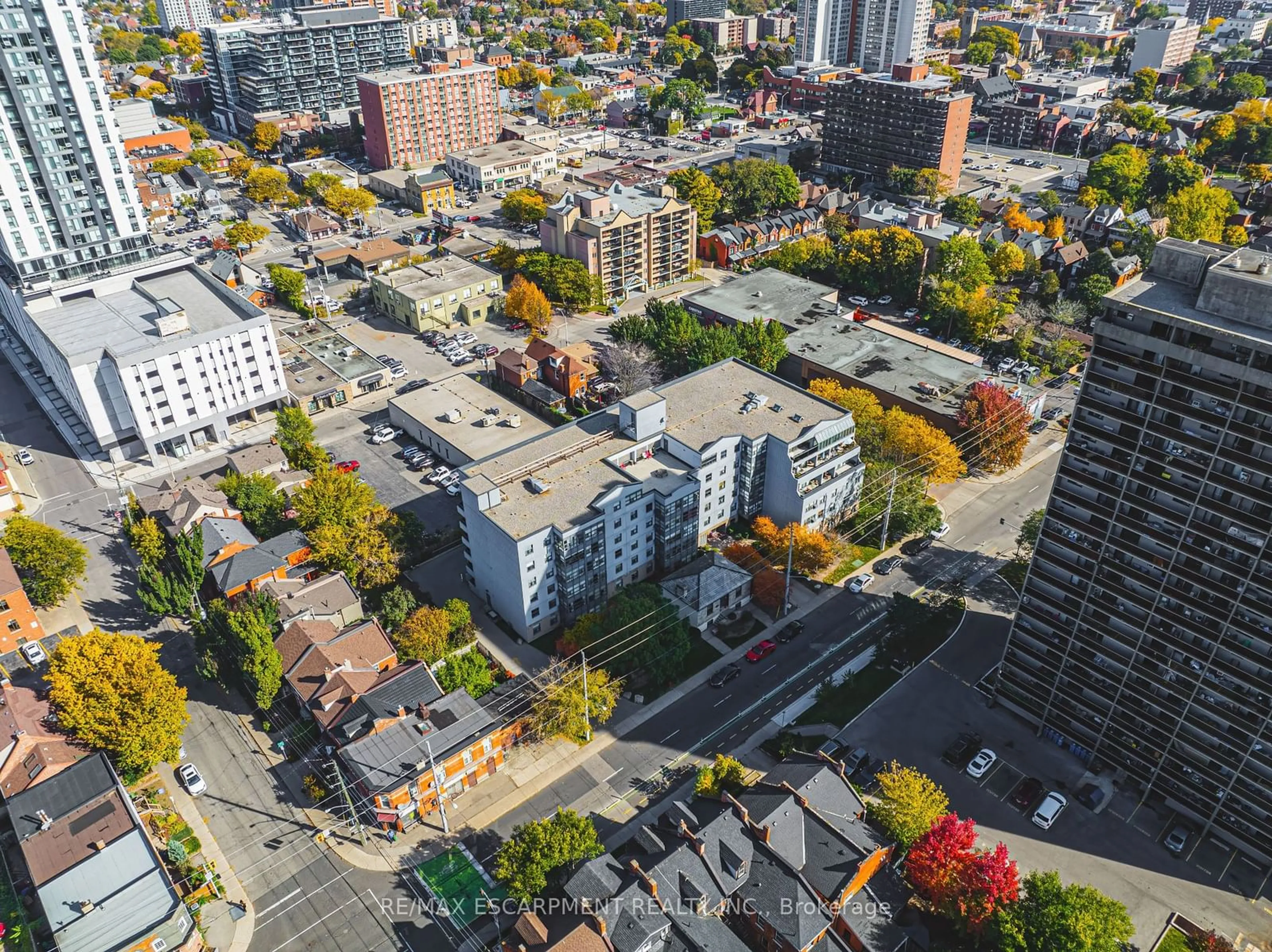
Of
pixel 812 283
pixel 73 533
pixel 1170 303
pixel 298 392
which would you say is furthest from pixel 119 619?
pixel 812 283

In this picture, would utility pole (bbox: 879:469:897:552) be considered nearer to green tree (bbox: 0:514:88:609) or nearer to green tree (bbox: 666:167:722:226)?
green tree (bbox: 0:514:88:609)

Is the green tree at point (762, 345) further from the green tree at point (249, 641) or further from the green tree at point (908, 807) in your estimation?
the green tree at point (249, 641)

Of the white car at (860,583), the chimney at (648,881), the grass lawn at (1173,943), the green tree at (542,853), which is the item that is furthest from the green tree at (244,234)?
the grass lawn at (1173,943)

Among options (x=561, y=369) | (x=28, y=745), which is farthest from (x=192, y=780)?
(x=561, y=369)

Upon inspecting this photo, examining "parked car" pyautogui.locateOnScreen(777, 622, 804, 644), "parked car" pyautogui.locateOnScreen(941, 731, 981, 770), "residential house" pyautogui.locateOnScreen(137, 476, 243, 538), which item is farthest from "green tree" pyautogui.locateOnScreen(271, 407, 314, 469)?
"parked car" pyautogui.locateOnScreen(941, 731, 981, 770)

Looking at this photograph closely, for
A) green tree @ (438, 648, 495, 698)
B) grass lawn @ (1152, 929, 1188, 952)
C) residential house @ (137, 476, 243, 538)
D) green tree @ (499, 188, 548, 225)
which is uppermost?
green tree @ (499, 188, 548, 225)
